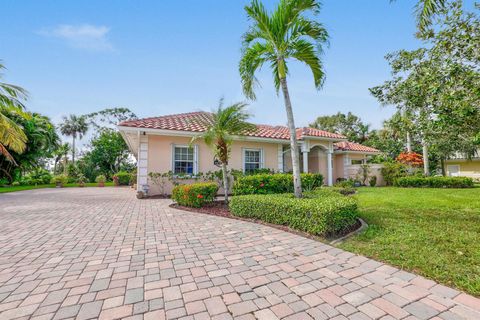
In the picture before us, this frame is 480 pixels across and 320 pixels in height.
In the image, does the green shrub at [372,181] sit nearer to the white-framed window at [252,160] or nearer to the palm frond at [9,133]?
the white-framed window at [252,160]

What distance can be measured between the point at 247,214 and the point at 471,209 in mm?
7367

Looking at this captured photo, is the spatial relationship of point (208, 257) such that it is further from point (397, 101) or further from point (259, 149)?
point (259, 149)

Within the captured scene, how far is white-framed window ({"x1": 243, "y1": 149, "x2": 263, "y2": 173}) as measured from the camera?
1357 cm

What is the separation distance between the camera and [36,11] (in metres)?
7.50

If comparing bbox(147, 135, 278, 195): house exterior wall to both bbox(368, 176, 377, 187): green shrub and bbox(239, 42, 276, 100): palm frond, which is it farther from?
bbox(368, 176, 377, 187): green shrub

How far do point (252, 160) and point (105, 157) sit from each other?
25.2 m

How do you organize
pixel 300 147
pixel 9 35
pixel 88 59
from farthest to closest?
1. pixel 300 147
2. pixel 88 59
3. pixel 9 35

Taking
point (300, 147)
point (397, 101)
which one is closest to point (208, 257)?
point (397, 101)

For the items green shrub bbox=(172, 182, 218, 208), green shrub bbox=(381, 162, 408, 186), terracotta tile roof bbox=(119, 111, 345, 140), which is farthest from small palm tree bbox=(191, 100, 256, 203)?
green shrub bbox=(381, 162, 408, 186)

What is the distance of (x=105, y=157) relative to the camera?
1202 inches

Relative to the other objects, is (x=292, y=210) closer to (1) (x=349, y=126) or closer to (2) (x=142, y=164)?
(2) (x=142, y=164)

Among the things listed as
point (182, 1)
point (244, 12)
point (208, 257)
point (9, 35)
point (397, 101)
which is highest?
point (182, 1)

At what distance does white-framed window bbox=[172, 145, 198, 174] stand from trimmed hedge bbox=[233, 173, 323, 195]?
12.1 feet

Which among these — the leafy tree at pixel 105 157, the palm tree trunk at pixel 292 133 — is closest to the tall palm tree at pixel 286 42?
the palm tree trunk at pixel 292 133
